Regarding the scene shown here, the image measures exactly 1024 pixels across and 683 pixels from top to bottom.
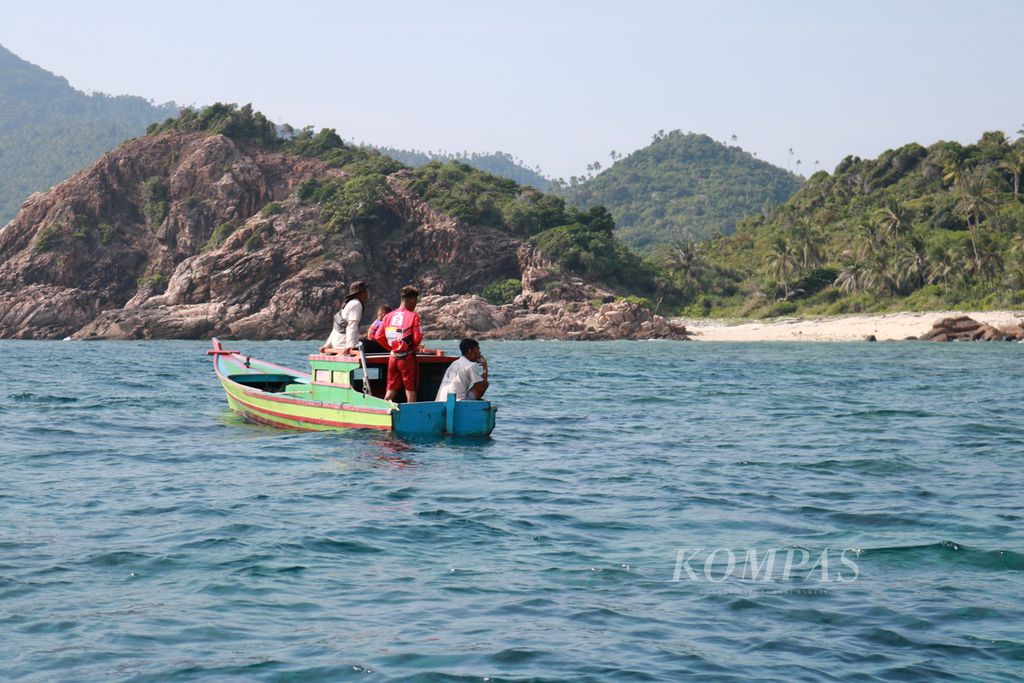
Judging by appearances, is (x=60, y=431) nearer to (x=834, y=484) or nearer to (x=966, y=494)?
(x=834, y=484)

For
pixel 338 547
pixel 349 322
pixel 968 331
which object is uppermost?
pixel 968 331

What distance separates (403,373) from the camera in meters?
19.9

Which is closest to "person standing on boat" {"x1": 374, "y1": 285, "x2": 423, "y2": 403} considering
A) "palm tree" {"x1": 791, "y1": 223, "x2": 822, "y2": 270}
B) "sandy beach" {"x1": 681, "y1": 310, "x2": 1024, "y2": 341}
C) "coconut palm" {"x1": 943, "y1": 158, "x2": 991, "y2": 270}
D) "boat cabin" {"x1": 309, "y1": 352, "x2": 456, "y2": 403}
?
"boat cabin" {"x1": 309, "y1": 352, "x2": 456, "y2": 403}

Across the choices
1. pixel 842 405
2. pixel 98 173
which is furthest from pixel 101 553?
pixel 98 173

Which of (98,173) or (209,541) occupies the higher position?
(98,173)

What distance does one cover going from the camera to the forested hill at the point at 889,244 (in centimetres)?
9600

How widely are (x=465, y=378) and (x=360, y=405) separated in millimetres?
2123

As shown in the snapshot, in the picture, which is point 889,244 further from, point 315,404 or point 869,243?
point 315,404

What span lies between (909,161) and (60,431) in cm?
13379

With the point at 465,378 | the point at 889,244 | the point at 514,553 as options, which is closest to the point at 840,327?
the point at 889,244

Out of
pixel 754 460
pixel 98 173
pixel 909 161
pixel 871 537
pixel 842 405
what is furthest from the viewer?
pixel 909 161

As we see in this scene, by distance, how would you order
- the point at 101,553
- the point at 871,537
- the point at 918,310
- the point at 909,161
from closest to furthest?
1. the point at 101,553
2. the point at 871,537
3. the point at 918,310
4. the point at 909,161

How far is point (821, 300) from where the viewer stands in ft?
347

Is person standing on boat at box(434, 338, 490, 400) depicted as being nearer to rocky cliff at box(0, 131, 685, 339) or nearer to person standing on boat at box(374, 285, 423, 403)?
person standing on boat at box(374, 285, 423, 403)
